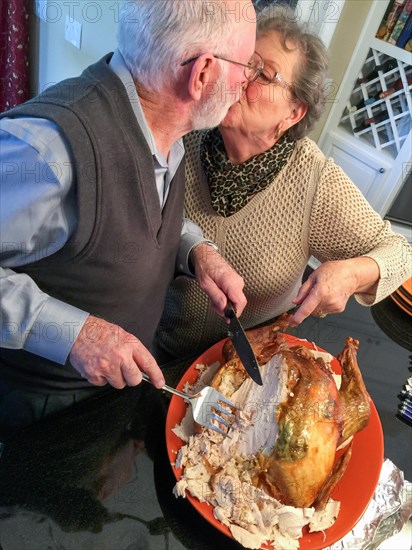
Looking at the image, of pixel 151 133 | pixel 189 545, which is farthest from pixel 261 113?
pixel 189 545

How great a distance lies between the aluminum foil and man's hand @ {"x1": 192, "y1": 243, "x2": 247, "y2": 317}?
509 mm

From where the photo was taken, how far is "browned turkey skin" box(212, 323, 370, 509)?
89 centimetres

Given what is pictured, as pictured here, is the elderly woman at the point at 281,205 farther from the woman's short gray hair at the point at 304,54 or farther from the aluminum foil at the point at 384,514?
the aluminum foil at the point at 384,514

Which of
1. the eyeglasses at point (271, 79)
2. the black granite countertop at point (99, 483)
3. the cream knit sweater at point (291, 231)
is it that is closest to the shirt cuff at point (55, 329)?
the black granite countertop at point (99, 483)

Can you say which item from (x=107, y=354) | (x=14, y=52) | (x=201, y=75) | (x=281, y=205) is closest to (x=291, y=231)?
(x=281, y=205)

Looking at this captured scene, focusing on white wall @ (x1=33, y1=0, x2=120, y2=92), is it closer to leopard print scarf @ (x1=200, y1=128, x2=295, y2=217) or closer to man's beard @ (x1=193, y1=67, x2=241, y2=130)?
leopard print scarf @ (x1=200, y1=128, x2=295, y2=217)

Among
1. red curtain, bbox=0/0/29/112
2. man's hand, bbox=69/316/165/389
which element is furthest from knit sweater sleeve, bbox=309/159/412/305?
red curtain, bbox=0/0/29/112

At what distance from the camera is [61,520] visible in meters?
0.83

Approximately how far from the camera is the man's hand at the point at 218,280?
44.1 inches

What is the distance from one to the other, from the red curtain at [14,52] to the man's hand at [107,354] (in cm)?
245

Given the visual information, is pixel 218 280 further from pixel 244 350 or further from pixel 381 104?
pixel 381 104

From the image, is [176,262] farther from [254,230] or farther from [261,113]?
[261,113]

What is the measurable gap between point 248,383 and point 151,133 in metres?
0.60

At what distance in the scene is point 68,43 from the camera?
2645 mm
